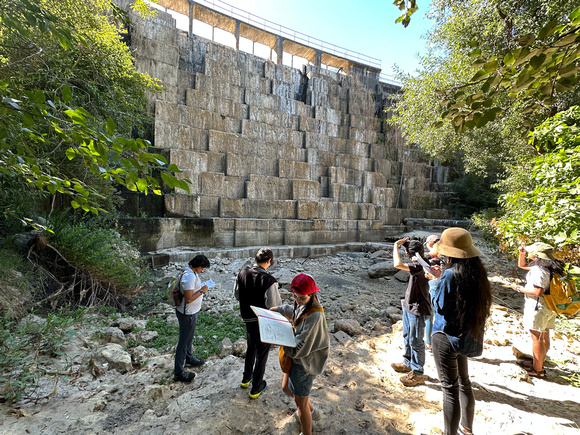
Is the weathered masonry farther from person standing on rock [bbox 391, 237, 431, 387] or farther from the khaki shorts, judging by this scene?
the khaki shorts

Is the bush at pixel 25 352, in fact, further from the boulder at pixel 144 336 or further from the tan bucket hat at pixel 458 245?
the tan bucket hat at pixel 458 245

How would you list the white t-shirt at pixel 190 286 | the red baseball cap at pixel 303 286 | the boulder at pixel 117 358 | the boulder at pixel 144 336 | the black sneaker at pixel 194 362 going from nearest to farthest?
1. the red baseball cap at pixel 303 286
2. the white t-shirt at pixel 190 286
3. the boulder at pixel 117 358
4. the black sneaker at pixel 194 362
5. the boulder at pixel 144 336

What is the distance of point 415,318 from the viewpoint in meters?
2.89

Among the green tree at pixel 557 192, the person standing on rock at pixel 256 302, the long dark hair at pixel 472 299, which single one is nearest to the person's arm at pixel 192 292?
the person standing on rock at pixel 256 302

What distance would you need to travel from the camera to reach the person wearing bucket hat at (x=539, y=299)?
2.68 metres

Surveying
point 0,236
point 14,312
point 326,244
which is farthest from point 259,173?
point 14,312

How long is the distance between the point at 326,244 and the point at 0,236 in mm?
9283

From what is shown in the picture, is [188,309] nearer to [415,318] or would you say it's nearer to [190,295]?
[190,295]

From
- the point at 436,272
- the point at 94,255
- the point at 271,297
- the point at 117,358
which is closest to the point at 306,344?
the point at 271,297

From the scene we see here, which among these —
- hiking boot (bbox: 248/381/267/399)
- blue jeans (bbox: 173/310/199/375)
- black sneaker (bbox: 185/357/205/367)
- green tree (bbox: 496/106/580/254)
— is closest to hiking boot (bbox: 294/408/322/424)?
hiking boot (bbox: 248/381/267/399)

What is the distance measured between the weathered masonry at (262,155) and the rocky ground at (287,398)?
5.18 meters

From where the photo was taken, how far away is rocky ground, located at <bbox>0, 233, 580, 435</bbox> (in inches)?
85.7

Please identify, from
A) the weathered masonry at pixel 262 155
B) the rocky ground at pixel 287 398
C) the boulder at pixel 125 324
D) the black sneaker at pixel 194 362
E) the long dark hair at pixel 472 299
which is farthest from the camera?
the weathered masonry at pixel 262 155

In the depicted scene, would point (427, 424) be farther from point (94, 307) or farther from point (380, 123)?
point (380, 123)
